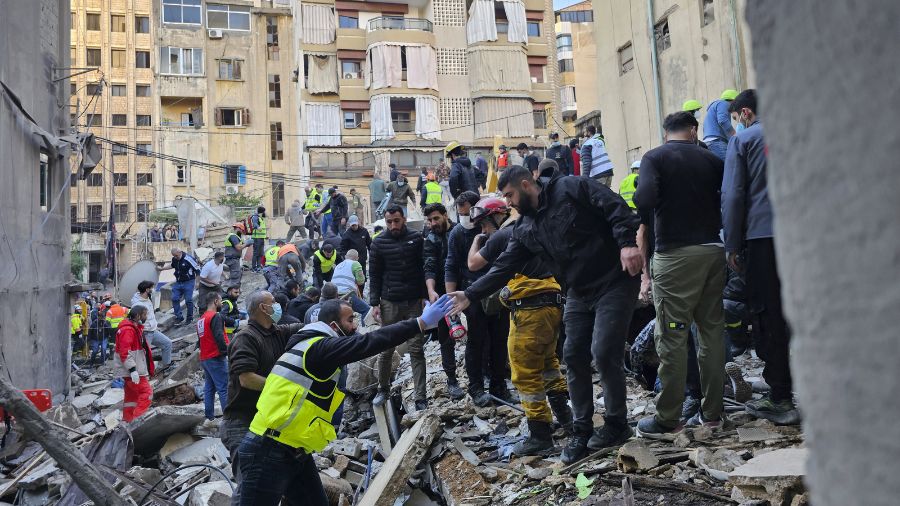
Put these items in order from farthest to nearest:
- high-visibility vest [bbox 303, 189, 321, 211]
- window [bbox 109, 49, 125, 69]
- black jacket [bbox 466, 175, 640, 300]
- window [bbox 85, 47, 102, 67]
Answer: window [bbox 85, 47, 102, 67] → window [bbox 109, 49, 125, 69] → high-visibility vest [bbox 303, 189, 321, 211] → black jacket [bbox 466, 175, 640, 300]

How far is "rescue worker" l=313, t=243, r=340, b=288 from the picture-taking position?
14680 mm

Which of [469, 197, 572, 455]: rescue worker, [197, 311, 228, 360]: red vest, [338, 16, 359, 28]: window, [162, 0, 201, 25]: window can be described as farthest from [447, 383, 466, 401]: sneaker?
[162, 0, 201, 25]: window

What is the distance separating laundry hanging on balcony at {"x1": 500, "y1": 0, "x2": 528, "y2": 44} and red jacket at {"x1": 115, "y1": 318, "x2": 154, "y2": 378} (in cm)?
3581

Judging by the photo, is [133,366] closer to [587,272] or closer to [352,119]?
[587,272]

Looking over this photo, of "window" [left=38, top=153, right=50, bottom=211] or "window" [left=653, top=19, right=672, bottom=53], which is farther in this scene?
"window" [left=653, top=19, right=672, bottom=53]

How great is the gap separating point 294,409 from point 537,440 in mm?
1940

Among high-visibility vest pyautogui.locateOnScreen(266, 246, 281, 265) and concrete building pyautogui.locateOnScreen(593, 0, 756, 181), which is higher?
concrete building pyautogui.locateOnScreen(593, 0, 756, 181)

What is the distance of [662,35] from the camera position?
61.3 feet

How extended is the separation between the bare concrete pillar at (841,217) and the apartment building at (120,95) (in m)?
50.3

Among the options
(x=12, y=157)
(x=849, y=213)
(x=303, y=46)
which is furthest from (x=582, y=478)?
(x=303, y=46)

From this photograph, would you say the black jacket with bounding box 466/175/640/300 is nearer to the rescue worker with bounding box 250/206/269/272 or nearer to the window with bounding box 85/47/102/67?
the rescue worker with bounding box 250/206/269/272

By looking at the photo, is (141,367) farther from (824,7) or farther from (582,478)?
(824,7)

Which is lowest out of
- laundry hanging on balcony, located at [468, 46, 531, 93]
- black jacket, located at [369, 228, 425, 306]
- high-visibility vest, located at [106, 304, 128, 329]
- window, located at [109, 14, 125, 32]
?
high-visibility vest, located at [106, 304, 128, 329]

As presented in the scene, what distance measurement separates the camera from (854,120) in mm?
696
